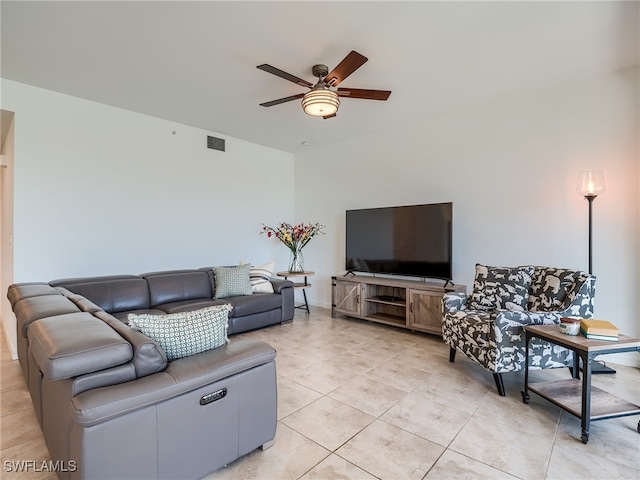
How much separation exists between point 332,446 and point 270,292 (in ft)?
8.91

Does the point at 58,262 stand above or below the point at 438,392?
above

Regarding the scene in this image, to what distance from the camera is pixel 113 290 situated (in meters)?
3.42

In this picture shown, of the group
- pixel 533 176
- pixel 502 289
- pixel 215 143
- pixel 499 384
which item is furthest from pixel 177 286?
pixel 533 176

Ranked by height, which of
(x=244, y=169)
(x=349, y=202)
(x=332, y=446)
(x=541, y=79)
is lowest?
→ (x=332, y=446)

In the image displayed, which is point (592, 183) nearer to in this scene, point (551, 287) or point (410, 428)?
point (551, 287)

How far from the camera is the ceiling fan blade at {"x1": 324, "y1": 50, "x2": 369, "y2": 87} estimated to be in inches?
88.3

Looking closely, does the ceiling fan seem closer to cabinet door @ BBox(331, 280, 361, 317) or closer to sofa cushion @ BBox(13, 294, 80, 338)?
sofa cushion @ BBox(13, 294, 80, 338)

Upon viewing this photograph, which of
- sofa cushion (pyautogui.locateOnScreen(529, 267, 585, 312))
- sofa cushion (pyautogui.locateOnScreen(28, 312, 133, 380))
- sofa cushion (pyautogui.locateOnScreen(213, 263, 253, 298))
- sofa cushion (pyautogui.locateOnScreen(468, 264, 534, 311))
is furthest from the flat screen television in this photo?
sofa cushion (pyautogui.locateOnScreen(28, 312, 133, 380))

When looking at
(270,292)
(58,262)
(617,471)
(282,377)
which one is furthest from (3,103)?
(617,471)

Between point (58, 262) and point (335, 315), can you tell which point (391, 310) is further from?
point (58, 262)

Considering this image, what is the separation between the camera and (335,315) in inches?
194

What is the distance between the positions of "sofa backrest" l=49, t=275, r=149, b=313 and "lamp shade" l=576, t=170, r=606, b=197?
4.63 meters

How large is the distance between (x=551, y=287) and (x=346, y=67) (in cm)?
255

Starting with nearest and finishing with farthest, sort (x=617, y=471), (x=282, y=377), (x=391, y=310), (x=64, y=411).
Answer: (x=64, y=411) → (x=617, y=471) → (x=282, y=377) → (x=391, y=310)
